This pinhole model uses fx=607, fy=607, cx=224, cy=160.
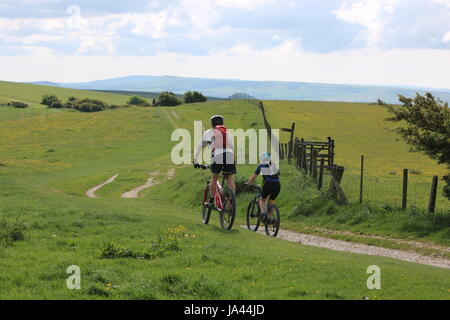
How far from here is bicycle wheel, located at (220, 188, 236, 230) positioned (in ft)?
54.4

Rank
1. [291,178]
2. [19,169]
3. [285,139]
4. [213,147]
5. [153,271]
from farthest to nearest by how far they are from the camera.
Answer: [285,139] → [19,169] → [291,178] → [213,147] → [153,271]

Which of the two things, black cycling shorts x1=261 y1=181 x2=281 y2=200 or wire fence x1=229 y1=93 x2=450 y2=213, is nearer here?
black cycling shorts x1=261 y1=181 x2=281 y2=200

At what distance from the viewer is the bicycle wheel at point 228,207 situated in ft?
54.4

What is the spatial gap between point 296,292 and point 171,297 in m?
1.94

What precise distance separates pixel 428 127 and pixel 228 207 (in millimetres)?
8782

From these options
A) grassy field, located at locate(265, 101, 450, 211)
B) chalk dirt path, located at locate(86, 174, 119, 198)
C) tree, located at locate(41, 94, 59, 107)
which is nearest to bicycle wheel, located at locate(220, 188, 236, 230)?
grassy field, located at locate(265, 101, 450, 211)

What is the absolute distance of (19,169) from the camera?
5044cm

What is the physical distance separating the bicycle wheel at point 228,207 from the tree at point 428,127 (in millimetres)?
8230

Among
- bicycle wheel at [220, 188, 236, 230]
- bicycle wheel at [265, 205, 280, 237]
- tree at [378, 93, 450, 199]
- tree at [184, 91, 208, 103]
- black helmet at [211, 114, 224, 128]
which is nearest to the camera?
black helmet at [211, 114, 224, 128]

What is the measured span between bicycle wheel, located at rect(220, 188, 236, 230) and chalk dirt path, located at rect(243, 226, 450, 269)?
2.95 meters

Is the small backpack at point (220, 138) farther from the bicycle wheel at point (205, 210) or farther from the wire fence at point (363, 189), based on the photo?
the wire fence at point (363, 189)

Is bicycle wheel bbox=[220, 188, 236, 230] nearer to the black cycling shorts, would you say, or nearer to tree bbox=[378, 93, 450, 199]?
the black cycling shorts
